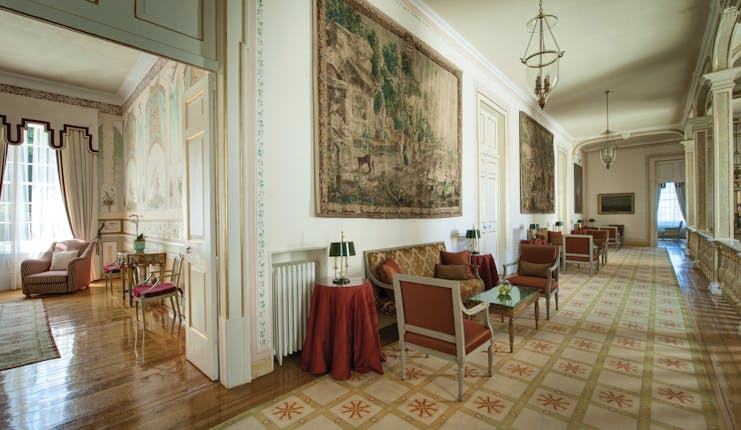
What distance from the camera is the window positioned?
602 inches

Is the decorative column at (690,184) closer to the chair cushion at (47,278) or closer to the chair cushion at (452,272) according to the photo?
the chair cushion at (452,272)

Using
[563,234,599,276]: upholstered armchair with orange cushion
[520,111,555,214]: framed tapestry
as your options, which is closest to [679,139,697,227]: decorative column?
[520,111,555,214]: framed tapestry

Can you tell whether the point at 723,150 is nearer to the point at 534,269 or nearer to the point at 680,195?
the point at 534,269

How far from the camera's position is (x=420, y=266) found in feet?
15.5

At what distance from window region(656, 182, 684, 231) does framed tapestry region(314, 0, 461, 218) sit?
51.1ft

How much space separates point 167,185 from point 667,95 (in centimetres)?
1189

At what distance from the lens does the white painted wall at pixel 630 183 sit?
14.0m

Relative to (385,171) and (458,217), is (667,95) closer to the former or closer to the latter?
(458,217)

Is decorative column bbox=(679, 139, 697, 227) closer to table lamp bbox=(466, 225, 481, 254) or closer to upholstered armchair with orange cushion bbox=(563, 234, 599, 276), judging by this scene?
upholstered armchair with orange cushion bbox=(563, 234, 599, 276)

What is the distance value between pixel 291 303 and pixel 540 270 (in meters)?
3.61

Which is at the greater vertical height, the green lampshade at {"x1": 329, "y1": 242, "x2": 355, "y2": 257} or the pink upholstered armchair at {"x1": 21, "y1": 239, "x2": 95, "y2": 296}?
the green lampshade at {"x1": 329, "y1": 242, "x2": 355, "y2": 257}

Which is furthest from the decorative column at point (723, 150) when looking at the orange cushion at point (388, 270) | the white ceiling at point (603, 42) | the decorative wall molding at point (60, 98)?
the decorative wall molding at point (60, 98)

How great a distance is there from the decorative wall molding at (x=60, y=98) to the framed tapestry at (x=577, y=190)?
15.8m

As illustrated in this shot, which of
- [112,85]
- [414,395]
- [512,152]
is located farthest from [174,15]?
[512,152]
